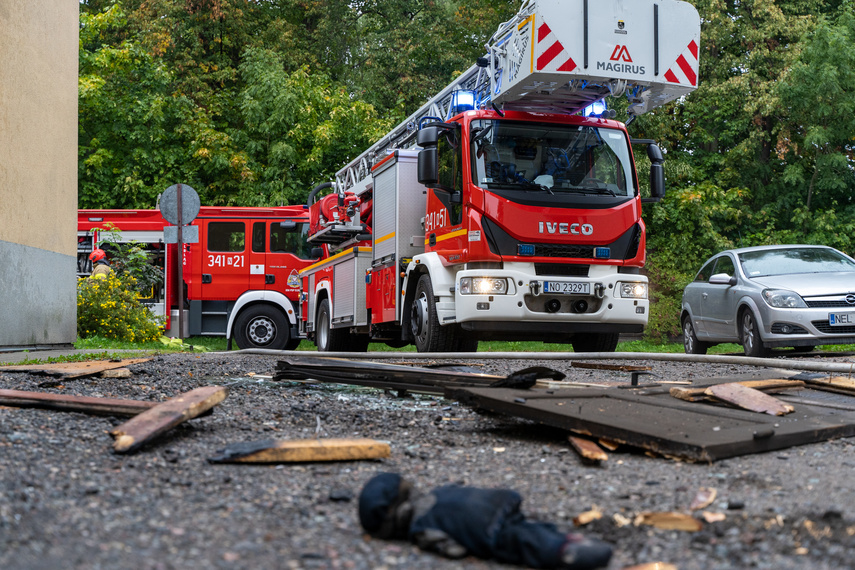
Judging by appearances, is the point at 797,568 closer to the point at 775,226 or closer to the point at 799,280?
the point at 799,280

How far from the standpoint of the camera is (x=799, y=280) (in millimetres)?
10898

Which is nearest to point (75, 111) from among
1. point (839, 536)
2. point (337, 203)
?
point (337, 203)

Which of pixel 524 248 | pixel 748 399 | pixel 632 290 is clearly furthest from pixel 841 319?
pixel 748 399

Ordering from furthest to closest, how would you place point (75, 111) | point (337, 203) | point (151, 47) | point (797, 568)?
1. point (151, 47)
2. point (337, 203)
3. point (75, 111)
4. point (797, 568)

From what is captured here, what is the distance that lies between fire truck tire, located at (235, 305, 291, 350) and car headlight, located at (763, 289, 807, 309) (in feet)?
32.3

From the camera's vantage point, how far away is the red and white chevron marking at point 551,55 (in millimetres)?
9625

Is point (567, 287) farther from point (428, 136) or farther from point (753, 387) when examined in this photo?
point (753, 387)

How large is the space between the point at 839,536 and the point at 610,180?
7858 millimetres

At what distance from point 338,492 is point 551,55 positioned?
739cm

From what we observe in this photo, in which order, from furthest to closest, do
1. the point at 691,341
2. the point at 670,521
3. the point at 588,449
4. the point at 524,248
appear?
the point at 691,341 → the point at 524,248 → the point at 588,449 → the point at 670,521

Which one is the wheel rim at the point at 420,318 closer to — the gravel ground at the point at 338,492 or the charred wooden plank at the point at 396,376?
the charred wooden plank at the point at 396,376

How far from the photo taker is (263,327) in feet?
58.8

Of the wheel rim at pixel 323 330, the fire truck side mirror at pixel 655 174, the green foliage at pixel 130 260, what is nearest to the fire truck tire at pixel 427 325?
the fire truck side mirror at pixel 655 174

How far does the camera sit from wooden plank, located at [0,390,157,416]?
15.8ft
